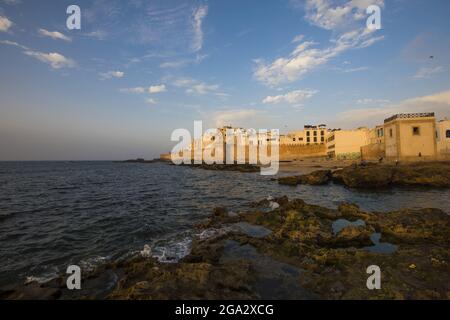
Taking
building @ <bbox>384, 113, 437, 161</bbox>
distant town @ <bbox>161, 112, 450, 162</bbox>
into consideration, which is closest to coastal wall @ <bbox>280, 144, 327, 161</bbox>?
distant town @ <bbox>161, 112, 450, 162</bbox>

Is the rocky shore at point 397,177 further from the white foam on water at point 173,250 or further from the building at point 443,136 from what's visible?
the white foam on water at point 173,250

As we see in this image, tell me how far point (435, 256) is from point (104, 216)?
62.1 ft

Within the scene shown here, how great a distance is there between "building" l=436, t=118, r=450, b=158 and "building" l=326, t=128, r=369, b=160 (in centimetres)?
1936

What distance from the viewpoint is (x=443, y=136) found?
45781 millimetres

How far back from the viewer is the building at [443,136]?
4471 cm

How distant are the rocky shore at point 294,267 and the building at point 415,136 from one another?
1421 inches

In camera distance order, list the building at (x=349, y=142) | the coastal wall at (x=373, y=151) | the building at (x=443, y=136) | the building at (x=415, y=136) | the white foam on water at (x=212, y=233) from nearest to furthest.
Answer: the white foam on water at (x=212, y=233) → the building at (x=415, y=136) → the building at (x=443, y=136) → the coastal wall at (x=373, y=151) → the building at (x=349, y=142)

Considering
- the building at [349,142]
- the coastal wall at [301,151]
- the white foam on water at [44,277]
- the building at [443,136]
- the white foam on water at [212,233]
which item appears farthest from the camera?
the coastal wall at [301,151]

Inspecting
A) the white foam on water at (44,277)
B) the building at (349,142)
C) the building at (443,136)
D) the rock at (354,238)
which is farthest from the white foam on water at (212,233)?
the building at (349,142)

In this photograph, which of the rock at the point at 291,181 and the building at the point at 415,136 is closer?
the rock at the point at 291,181

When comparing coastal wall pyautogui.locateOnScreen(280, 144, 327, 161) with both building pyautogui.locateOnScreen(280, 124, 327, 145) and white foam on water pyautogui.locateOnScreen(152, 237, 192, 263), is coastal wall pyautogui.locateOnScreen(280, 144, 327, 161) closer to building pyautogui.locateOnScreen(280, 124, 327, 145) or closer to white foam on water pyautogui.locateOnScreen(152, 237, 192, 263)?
building pyautogui.locateOnScreen(280, 124, 327, 145)

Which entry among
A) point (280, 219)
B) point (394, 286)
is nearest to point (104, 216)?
point (280, 219)

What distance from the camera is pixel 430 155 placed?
41750mm
